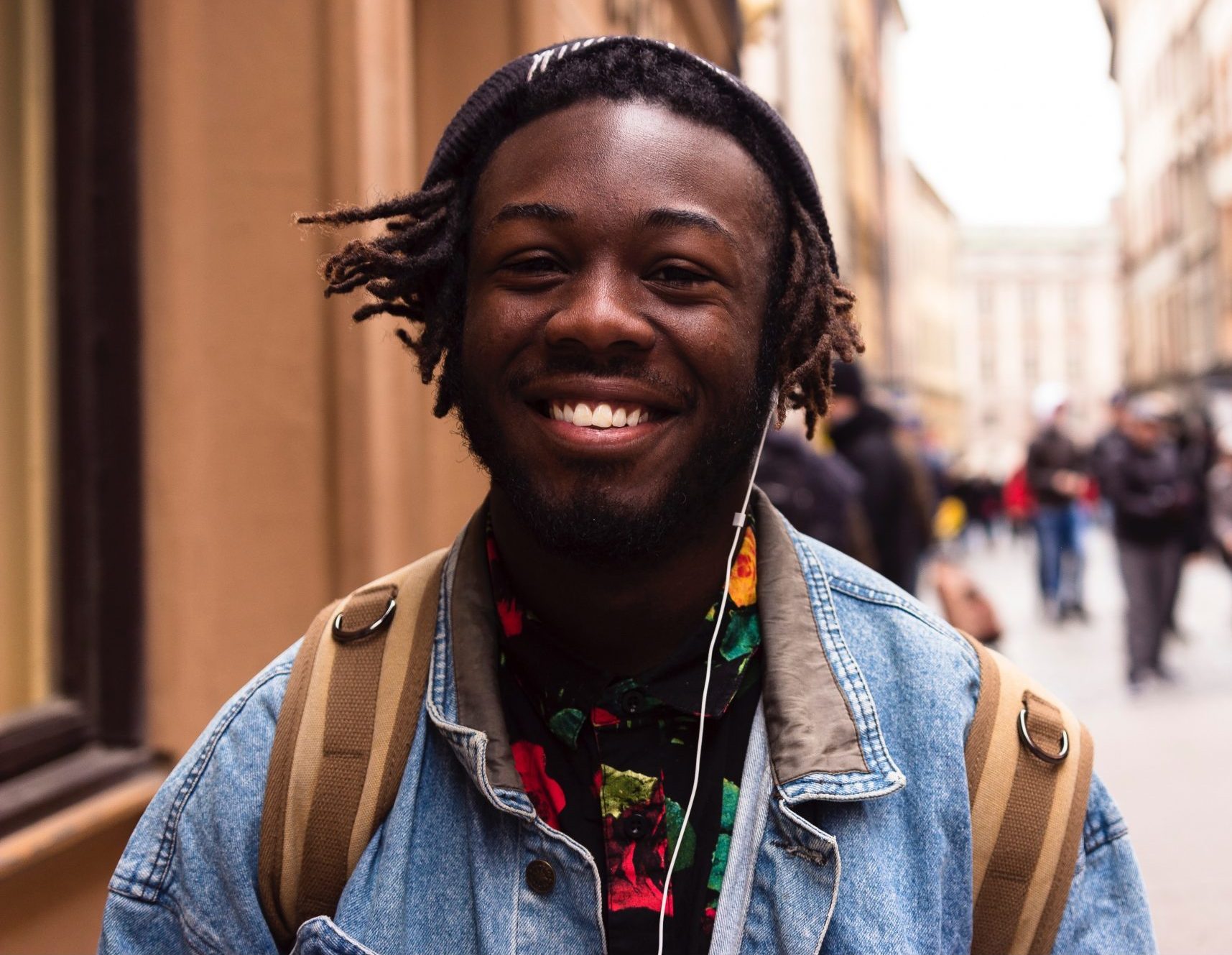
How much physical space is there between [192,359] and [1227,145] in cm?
2938

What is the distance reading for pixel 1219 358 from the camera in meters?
28.5

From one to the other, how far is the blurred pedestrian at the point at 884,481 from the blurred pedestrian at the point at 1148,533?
7.55ft

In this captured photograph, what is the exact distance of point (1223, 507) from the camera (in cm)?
992

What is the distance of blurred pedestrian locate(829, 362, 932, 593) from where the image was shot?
6832mm

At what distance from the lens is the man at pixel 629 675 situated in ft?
5.10

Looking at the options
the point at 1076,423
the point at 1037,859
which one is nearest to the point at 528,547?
the point at 1037,859

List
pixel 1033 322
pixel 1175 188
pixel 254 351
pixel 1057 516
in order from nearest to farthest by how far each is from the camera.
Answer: pixel 254 351, pixel 1057 516, pixel 1175 188, pixel 1033 322

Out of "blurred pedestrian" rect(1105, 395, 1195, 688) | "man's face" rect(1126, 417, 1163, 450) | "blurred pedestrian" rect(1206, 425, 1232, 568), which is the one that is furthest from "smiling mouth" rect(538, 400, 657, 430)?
"blurred pedestrian" rect(1206, 425, 1232, 568)

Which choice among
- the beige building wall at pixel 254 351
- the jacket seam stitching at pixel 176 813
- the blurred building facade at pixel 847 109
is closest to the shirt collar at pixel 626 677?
the jacket seam stitching at pixel 176 813

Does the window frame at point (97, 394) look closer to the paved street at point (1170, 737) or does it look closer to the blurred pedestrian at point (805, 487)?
the blurred pedestrian at point (805, 487)

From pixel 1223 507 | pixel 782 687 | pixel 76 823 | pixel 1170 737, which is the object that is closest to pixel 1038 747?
pixel 782 687

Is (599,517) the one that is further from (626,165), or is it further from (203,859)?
(203,859)

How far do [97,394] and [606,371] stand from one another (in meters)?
2.45

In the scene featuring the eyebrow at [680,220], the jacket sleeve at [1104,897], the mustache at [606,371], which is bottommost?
the jacket sleeve at [1104,897]
